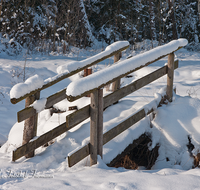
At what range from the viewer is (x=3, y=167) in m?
2.50

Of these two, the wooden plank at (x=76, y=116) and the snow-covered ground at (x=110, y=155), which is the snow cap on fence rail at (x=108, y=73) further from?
the snow-covered ground at (x=110, y=155)

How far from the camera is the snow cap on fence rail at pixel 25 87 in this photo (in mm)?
2453

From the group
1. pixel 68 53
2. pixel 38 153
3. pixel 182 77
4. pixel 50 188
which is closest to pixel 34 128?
pixel 38 153

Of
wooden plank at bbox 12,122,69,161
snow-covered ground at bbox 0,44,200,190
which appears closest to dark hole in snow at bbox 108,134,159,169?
snow-covered ground at bbox 0,44,200,190

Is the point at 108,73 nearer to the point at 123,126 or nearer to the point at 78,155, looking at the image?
the point at 123,126

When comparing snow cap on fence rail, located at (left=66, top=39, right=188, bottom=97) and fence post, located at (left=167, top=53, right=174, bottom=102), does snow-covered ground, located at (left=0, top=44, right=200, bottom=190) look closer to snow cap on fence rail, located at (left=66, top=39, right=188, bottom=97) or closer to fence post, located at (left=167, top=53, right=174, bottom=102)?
fence post, located at (left=167, top=53, right=174, bottom=102)

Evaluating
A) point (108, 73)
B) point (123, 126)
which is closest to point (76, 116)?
point (108, 73)

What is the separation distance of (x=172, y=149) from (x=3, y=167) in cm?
231

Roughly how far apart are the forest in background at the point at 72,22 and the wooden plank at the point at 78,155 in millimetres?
7435

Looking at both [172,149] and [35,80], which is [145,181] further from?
[35,80]

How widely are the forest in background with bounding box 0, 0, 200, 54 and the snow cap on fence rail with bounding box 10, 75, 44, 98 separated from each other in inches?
265

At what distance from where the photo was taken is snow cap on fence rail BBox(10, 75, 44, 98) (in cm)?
245

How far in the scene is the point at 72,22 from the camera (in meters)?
11.9

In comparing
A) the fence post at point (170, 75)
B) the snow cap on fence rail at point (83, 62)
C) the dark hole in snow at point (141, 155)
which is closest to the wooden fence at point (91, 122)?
the snow cap on fence rail at point (83, 62)
